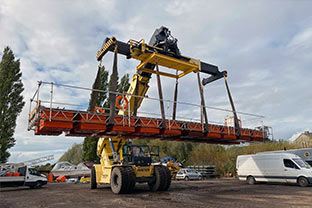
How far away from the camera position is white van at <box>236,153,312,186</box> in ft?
53.5

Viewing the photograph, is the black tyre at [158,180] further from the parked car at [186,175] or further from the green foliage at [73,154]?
the green foliage at [73,154]

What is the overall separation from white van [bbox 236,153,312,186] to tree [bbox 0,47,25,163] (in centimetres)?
2481

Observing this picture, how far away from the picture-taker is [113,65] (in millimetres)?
11609

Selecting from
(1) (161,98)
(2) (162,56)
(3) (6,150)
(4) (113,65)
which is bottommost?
(3) (6,150)

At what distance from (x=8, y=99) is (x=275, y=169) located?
2842cm

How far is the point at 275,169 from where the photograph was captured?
17.6 metres

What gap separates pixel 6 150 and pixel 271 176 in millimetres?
27047

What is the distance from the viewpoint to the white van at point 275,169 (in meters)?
16.3

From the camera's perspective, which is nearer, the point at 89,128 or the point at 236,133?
the point at 89,128

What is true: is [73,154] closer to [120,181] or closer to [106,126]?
[120,181]

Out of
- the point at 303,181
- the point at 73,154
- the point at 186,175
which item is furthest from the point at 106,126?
the point at 73,154

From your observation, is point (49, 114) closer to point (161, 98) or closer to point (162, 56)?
point (161, 98)

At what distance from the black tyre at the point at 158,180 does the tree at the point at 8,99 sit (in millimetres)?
20114

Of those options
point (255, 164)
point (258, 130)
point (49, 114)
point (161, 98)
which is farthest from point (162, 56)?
point (255, 164)
